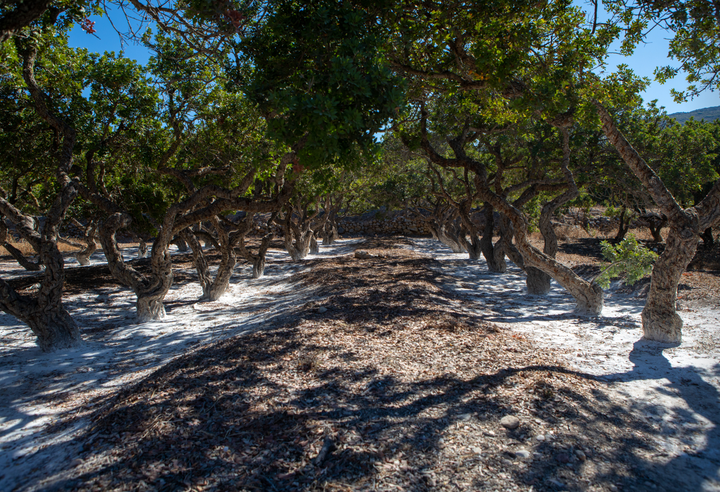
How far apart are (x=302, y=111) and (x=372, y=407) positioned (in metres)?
2.86

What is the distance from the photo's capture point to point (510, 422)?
3.29 m

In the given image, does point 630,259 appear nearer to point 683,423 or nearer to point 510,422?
point 683,423

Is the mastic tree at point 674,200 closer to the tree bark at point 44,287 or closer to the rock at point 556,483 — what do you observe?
the rock at point 556,483

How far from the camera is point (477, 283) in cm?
1144

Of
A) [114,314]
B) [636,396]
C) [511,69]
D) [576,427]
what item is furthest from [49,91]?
[636,396]

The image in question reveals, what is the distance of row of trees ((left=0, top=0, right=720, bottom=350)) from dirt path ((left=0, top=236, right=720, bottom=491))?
1342mm

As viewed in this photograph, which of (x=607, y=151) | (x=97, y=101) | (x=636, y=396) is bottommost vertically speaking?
(x=636, y=396)

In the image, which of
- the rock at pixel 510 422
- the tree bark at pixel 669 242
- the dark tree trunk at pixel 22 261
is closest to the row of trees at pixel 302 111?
the tree bark at pixel 669 242

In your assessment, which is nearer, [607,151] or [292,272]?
[607,151]

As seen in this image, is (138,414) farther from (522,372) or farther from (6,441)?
(522,372)

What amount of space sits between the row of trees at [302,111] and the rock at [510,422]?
2.79 metres

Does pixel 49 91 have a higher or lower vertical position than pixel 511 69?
higher

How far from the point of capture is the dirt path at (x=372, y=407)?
9.09 feet

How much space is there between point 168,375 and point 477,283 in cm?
899
